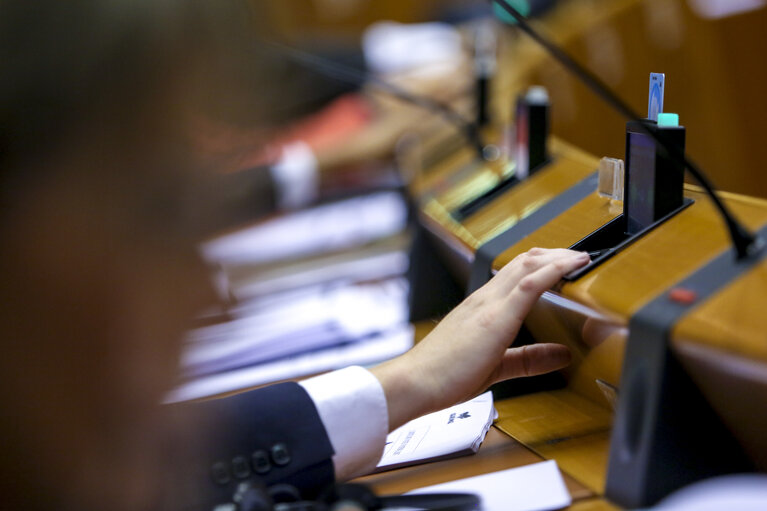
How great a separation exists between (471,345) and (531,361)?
11 centimetres

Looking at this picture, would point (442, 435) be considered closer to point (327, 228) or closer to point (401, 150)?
point (327, 228)

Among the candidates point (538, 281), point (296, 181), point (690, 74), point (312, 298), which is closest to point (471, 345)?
point (538, 281)

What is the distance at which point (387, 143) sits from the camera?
2732 mm

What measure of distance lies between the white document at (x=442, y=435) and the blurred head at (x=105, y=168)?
584 mm

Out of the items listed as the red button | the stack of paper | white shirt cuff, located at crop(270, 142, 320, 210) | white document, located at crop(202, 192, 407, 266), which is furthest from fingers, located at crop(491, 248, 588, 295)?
white shirt cuff, located at crop(270, 142, 320, 210)

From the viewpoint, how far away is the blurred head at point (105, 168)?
0.85 ft

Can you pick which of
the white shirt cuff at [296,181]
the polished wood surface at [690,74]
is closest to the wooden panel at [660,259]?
the polished wood surface at [690,74]

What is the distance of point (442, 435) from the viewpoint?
88 centimetres

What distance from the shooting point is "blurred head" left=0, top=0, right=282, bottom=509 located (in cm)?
26

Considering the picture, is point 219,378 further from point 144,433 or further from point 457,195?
point 144,433

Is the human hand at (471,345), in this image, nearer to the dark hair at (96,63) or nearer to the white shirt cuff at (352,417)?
the white shirt cuff at (352,417)

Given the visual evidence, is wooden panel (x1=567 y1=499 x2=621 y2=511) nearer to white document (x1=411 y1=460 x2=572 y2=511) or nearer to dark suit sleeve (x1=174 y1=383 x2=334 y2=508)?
white document (x1=411 y1=460 x2=572 y2=511)

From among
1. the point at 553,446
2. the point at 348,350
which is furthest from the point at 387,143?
the point at 553,446

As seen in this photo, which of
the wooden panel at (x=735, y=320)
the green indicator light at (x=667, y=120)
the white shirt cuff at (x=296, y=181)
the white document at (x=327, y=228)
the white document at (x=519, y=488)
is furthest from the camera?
the white shirt cuff at (x=296, y=181)
